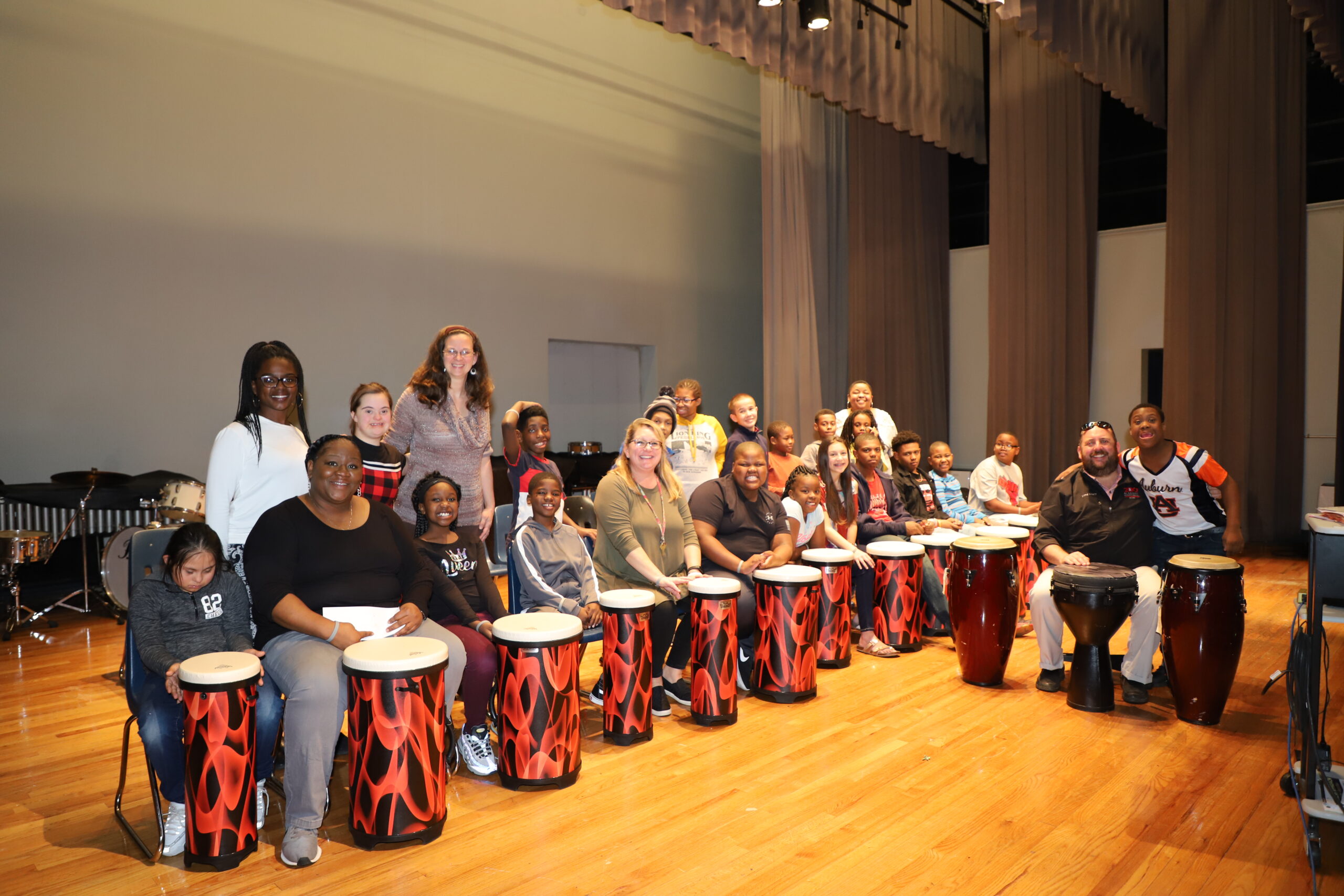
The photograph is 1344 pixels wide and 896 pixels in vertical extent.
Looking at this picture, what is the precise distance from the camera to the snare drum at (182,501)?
5172mm

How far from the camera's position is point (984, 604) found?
13.2 feet

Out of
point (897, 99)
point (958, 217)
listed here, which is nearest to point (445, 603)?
point (897, 99)

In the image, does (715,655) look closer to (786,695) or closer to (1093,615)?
(786,695)

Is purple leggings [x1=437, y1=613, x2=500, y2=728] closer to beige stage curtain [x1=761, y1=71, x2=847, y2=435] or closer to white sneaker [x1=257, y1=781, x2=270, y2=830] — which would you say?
white sneaker [x1=257, y1=781, x2=270, y2=830]

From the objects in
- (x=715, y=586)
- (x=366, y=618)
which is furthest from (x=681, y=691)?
(x=366, y=618)

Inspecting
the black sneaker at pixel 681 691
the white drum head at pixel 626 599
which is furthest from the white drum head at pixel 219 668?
the black sneaker at pixel 681 691

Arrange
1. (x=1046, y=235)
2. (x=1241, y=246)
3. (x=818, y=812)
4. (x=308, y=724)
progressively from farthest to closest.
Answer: (x=1046, y=235) < (x=1241, y=246) < (x=818, y=812) < (x=308, y=724)

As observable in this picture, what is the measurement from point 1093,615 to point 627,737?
191 cm

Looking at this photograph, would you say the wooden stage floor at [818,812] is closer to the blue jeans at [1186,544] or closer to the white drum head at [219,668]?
the white drum head at [219,668]

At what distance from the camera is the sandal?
460 centimetres

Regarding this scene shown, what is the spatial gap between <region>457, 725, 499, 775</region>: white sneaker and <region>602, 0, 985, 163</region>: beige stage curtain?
3.61 m

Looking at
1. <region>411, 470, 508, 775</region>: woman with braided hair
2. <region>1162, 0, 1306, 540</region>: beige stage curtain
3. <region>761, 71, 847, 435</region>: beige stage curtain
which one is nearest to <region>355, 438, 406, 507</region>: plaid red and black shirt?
<region>411, 470, 508, 775</region>: woman with braided hair

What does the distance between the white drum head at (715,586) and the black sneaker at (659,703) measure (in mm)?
450

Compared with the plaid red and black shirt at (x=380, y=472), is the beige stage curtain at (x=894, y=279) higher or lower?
higher
